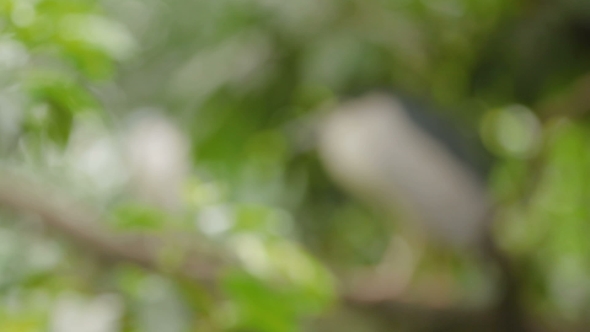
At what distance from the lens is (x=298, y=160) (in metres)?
1.38

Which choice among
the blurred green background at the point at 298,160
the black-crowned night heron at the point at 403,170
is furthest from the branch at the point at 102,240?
the black-crowned night heron at the point at 403,170

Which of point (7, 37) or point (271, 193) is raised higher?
point (271, 193)

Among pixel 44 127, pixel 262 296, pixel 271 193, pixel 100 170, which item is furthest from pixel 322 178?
pixel 44 127

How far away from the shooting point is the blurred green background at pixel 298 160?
710mm

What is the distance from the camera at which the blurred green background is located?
0.71 meters

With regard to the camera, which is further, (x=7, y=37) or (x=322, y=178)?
(x=322, y=178)

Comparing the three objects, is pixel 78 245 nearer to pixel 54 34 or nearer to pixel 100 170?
pixel 100 170

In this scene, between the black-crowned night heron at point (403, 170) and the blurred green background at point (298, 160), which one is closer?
the blurred green background at point (298, 160)

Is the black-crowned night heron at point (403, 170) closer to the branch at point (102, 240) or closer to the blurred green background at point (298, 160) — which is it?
the blurred green background at point (298, 160)

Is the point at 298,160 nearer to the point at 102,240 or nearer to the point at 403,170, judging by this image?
the point at 403,170

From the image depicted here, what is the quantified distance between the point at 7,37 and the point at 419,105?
0.96m

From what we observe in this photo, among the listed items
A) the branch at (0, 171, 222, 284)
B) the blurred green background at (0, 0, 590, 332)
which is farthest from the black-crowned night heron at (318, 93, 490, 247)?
the branch at (0, 171, 222, 284)

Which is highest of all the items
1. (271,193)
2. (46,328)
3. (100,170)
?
(271,193)

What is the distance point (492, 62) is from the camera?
1.22m
